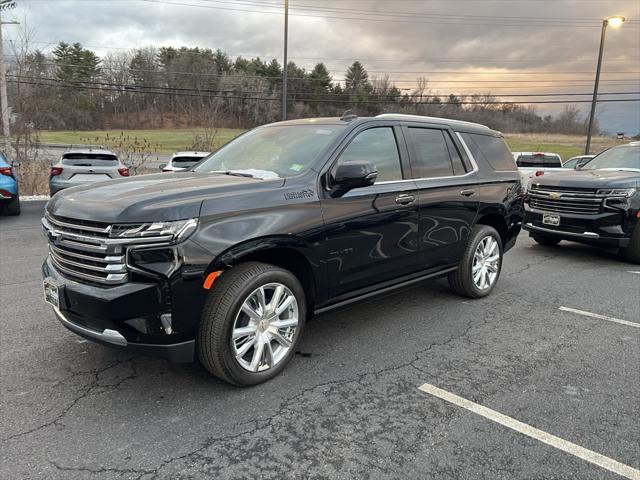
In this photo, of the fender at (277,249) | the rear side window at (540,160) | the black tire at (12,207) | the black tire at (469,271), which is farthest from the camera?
the rear side window at (540,160)

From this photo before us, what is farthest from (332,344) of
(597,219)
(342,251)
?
(597,219)

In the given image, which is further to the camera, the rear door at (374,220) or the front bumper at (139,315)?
the rear door at (374,220)

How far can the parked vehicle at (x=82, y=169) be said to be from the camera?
1055cm

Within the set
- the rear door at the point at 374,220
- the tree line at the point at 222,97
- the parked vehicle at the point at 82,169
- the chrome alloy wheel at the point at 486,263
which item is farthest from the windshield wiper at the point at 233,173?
the tree line at the point at 222,97

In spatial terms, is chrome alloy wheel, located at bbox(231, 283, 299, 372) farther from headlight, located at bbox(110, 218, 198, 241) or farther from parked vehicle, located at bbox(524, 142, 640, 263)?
parked vehicle, located at bbox(524, 142, 640, 263)

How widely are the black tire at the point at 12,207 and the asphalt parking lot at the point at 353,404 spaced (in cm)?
647

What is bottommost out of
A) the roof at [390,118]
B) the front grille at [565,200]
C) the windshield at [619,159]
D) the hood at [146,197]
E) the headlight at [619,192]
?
the front grille at [565,200]

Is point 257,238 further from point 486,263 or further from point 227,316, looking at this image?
point 486,263

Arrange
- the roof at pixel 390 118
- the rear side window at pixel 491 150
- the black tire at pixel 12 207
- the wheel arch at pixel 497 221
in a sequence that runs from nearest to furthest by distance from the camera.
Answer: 1. the roof at pixel 390 118
2. the rear side window at pixel 491 150
3. the wheel arch at pixel 497 221
4. the black tire at pixel 12 207

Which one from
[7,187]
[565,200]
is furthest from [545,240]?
[7,187]

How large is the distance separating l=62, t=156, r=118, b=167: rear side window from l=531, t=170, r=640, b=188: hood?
30.4 feet

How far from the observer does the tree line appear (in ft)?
161

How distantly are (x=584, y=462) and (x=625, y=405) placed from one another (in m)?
0.89

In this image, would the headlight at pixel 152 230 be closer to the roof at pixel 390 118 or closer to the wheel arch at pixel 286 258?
the wheel arch at pixel 286 258
